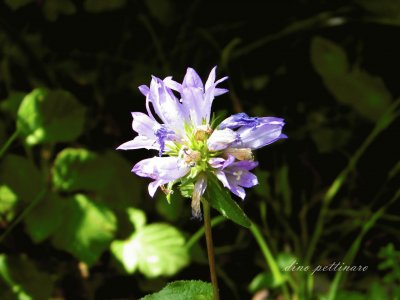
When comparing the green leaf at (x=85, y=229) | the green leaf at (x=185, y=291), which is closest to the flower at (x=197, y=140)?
the green leaf at (x=185, y=291)

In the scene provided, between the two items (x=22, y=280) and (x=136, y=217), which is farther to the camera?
(x=136, y=217)

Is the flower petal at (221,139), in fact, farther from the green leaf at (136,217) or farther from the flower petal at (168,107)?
the green leaf at (136,217)

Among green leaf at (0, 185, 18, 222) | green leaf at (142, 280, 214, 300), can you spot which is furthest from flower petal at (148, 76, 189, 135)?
green leaf at (0, 185, 18, 222)

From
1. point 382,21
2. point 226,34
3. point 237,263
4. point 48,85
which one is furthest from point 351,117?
point 48,85

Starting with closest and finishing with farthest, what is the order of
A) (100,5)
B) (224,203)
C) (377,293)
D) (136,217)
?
(224,203), (377,293), (136,217), (100,5)

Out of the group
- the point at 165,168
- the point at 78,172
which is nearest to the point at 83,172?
the point at 78,172

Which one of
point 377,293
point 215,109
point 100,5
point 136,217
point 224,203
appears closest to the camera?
point 224,203

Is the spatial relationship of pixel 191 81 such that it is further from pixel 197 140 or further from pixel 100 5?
pixel 100 5
